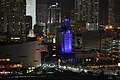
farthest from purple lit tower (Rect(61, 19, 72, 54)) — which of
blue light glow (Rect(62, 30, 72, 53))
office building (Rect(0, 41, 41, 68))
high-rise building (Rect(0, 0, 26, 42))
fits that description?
office building (Rect(0, 41, 41, 68))

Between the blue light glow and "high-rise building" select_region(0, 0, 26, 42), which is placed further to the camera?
the blue light glow

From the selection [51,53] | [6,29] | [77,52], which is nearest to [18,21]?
[6,29]

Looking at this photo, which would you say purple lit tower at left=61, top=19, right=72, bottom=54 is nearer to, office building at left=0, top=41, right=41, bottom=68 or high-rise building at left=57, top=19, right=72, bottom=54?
high-rise building at left=57, top=19, right=72, bottom=54

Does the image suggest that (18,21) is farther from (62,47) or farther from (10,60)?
(10,60)

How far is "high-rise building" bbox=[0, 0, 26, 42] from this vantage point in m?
41.2

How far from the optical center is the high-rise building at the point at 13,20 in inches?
1624

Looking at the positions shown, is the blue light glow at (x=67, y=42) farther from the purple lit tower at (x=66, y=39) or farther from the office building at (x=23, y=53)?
the office building at (x=23, y=53)

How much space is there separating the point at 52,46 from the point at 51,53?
2.98 meters

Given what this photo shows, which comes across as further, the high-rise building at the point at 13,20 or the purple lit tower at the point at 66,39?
the purple lit tower at the point at 66,39

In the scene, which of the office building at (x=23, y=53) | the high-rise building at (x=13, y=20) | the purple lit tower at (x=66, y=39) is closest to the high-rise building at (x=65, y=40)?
the purple lit tower at (x=66, y=39)

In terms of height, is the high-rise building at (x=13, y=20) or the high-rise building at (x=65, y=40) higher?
the high-rise building at (x=13, y=20)

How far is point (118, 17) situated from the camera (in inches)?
1960

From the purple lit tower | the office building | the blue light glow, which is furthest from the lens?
the purple lit tower

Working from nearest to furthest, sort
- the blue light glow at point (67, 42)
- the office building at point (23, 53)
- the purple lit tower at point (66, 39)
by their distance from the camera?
the office building at point (23, 53)
the blue light glow at point (67, 42)
the purple lit tower at point (66, 39)
